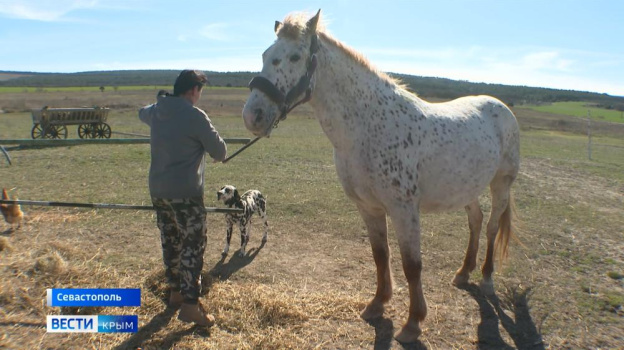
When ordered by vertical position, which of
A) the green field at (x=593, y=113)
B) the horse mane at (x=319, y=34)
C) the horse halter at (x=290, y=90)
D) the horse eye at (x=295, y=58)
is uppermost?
the green field at (x=593, y=113)

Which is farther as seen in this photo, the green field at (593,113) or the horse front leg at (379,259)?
the green field at (593,113)

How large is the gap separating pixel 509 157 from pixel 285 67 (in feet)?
10.3

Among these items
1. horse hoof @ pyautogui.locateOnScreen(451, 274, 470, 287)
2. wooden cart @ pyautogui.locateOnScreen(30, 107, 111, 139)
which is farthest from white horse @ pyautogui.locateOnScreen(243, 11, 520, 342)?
wooden cart @ pyautogui.locateOnScreen(30, 107, 111, 139)

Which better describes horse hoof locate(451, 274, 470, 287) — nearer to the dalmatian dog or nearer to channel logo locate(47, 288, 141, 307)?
the dalmatian dog

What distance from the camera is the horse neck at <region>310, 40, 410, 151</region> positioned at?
310cm

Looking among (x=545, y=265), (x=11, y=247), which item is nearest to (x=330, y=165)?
(x=545, y=265)

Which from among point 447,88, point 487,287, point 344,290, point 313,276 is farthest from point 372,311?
point 447,88

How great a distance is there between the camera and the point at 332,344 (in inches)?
131

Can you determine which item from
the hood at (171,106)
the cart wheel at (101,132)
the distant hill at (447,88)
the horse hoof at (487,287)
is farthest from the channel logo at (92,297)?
the distant hill at (447,88)

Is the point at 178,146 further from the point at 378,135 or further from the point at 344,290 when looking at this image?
the point at 344,290

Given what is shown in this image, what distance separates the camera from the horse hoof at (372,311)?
3.75m

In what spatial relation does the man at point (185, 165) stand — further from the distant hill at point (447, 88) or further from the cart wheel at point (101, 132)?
the distant hill at point (447, 88)

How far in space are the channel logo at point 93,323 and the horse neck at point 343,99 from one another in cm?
235

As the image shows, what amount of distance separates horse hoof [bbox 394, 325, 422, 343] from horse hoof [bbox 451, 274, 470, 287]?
1.33m
